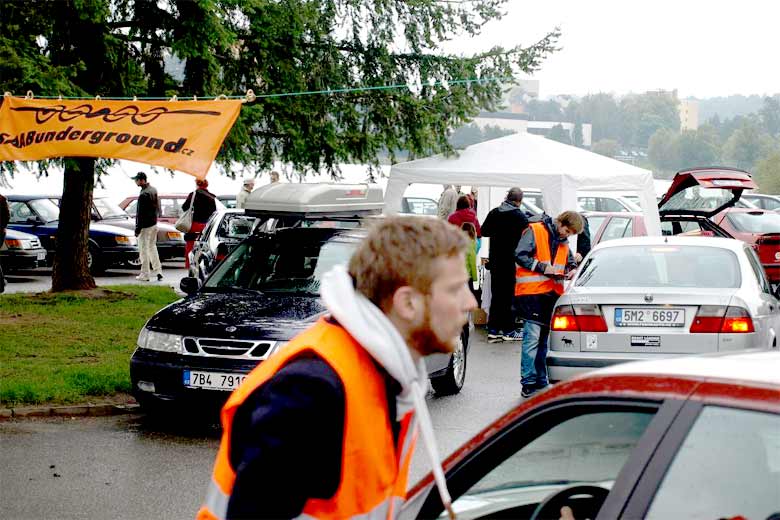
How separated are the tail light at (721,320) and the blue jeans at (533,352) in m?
1.74

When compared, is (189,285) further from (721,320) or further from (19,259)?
(19,259)

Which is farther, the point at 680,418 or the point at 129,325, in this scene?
the point at 129,325

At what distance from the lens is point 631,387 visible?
270cm

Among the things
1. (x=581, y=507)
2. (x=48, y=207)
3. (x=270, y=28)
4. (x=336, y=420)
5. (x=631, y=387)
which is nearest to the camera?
(x=336, y=420)

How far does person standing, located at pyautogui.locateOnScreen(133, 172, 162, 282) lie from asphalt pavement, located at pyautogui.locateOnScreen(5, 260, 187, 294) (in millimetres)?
321

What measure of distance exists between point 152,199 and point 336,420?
69.4 ft

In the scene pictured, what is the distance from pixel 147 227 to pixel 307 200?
40.5ft

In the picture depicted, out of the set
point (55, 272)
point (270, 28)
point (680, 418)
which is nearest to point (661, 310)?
point (680, 418)

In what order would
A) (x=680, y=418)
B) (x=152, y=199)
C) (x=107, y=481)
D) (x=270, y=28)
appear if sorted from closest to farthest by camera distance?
(x=680, y=418)
(x=107, y=481)
(x=270, y=28)
(x=152, y=199)

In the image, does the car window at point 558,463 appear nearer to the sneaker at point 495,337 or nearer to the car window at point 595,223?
the sneaker at point 495,337

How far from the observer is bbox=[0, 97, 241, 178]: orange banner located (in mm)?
12227

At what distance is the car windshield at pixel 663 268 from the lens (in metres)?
10.0

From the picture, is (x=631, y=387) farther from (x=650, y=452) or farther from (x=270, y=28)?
(x=270, y=28)

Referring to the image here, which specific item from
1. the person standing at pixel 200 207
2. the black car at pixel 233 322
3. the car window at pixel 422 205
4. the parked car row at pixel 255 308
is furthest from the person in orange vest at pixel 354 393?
the car window at pixel 422 205
